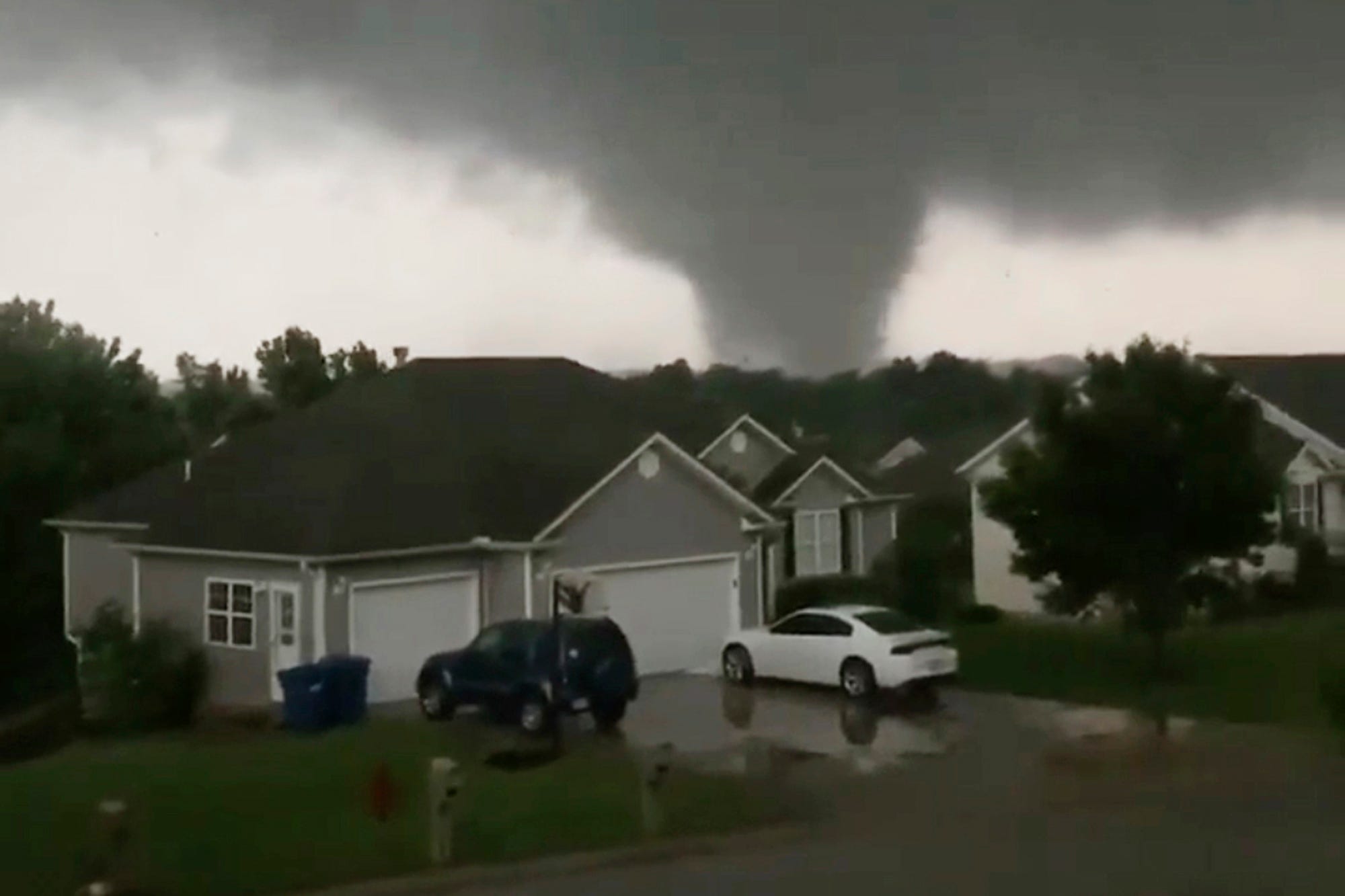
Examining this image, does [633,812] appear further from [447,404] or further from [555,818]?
[447,404]

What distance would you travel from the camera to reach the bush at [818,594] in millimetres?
41188

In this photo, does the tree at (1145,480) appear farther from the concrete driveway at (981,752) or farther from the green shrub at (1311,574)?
the green shrub at (1311,574)

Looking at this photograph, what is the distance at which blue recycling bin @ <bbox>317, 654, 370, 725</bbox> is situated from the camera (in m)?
29.0

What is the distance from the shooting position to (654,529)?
35.0m

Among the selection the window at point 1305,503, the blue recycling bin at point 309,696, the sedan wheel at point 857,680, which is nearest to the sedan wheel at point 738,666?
the sedan wheel at point 857,680

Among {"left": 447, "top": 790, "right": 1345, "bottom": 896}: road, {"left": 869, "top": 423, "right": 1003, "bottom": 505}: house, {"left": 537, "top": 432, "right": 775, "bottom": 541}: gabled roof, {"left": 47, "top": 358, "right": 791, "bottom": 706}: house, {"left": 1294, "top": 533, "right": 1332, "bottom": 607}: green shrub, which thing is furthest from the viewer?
{"left": 869, "top": 423, "right": 1003, "bottom": 505}: house

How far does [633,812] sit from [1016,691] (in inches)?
500

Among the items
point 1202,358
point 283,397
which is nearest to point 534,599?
point 1202,358

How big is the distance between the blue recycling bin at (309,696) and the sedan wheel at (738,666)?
677cm

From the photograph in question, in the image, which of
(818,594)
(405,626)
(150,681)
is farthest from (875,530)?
(150,681)

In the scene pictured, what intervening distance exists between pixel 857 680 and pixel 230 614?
419 inches

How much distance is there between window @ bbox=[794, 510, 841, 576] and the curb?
78.6 ft

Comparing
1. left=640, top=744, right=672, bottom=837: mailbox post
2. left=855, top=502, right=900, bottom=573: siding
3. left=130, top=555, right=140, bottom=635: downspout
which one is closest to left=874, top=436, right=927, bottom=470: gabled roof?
left=855, top=502, right=900, bottom=573: siding

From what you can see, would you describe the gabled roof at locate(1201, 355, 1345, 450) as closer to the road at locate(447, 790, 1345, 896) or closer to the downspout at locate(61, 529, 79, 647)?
the downspout at locate(61, 529, 79, 647)
